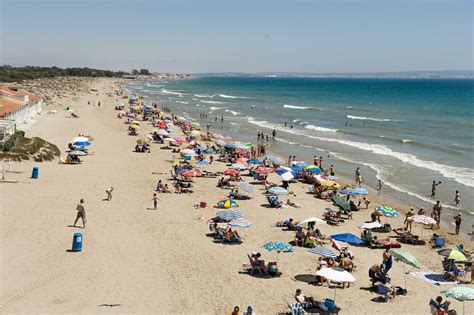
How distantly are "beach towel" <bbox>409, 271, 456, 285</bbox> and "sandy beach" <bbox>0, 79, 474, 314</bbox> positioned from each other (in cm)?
Result: 32

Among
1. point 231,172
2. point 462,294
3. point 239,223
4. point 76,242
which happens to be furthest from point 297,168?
point 462,294

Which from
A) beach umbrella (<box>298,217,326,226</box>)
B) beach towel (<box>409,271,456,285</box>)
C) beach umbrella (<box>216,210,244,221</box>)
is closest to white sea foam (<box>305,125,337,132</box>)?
beach umbrella (<box>298,217,326,226</box>)

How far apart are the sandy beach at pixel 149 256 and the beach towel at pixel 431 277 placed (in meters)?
0.32

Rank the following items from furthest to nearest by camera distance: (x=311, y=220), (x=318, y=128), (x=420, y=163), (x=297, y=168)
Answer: (x=318, y=128)
(x=420, y=163)
(x=297, y=168)
(x=311, y=220)

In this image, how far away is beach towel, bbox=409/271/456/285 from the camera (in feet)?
48.8

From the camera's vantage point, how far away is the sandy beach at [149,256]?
482 inches

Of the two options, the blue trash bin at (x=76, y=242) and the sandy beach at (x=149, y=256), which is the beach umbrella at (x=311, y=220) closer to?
the sandy beach at (x=149, y=256)

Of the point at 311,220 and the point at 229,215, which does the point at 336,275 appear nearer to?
the point at 311,220

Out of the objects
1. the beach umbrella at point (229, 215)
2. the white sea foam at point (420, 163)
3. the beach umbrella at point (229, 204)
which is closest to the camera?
the beach umbrella at point (229, 215)

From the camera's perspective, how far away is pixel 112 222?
1812 cm

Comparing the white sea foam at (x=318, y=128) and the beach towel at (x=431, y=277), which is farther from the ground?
the white sea foam at (x=318, y=128)

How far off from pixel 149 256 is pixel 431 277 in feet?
29.3

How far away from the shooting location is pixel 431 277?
15.2 m

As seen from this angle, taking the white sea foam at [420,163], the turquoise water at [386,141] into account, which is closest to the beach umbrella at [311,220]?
the turquoise water at [386,141]
